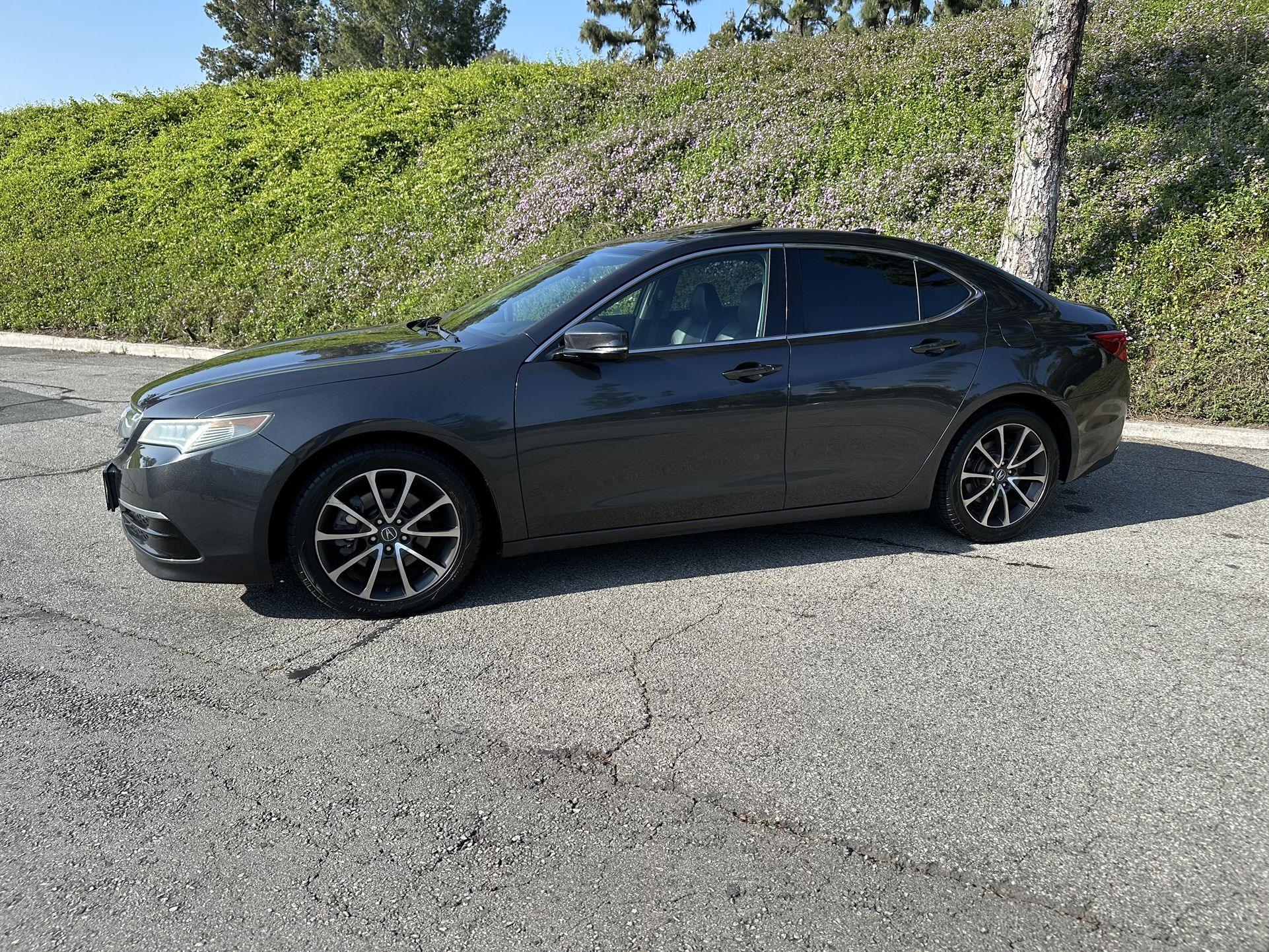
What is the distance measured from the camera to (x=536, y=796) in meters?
2.83

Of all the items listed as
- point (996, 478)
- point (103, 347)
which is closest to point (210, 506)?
point (996, 478)

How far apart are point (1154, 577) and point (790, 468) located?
1.82 metres

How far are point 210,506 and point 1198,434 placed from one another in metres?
7.08

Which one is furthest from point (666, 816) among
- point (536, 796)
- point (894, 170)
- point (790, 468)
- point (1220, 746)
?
point (894, 170)

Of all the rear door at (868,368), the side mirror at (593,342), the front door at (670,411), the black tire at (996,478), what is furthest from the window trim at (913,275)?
the side mirror at (593,342)

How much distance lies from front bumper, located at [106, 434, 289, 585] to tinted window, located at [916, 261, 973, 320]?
10.4 ft

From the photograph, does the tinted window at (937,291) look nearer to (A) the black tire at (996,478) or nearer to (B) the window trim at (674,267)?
(A) the black tire at (996,478)

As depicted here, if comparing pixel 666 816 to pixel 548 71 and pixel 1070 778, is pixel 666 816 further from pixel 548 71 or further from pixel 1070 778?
pixel 548 71

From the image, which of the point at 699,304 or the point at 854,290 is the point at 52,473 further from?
the point at 854,290

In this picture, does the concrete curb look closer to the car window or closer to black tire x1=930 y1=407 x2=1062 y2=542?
Result: black tire x1=930 y1=407 x2=1062 y2=542

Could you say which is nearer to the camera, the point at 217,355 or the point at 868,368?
the point at 868,368

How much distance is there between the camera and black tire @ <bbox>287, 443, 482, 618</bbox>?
3.94m

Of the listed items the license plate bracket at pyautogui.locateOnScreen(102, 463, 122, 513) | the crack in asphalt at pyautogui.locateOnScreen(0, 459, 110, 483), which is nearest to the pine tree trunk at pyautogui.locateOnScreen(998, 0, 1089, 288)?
the license plate bracket at pyautogui.locateOnScreen(102, 463, 122, 513)

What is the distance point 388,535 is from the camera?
405 cm
